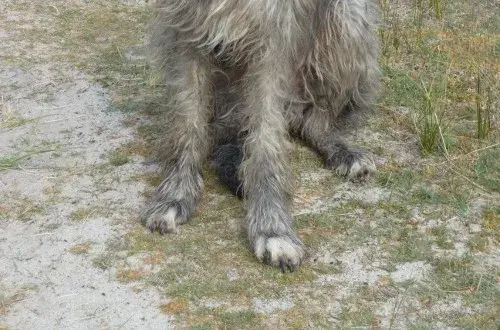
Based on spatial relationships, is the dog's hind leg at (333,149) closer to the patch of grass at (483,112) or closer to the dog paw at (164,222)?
the patch of grass at (483,112)

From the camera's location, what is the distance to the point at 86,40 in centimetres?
592

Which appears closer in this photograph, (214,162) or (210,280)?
(210,280)

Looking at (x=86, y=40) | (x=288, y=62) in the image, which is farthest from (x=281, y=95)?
(x=86, y=40)

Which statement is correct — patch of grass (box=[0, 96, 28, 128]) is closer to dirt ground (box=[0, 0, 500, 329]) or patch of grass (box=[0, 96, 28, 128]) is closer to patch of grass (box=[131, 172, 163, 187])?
dirt ground (box=[0, 0, 500, 329])

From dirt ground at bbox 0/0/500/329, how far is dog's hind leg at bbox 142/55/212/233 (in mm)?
108

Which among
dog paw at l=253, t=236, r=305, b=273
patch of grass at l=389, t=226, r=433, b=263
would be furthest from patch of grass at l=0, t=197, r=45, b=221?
patch of grass at l=389, t=226, r=433, b=263

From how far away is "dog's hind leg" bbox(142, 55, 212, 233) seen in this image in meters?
4.13

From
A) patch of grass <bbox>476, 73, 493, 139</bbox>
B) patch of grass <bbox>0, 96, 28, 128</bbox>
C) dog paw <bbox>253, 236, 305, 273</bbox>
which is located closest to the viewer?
dog paw <bbox>253, 236, 305, 273</bbox>

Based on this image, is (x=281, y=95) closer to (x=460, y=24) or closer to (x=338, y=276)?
(x=338, y=276)

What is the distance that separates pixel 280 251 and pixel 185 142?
0.81 meters

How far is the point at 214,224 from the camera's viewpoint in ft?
13.5

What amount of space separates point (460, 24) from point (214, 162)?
2.51 metres

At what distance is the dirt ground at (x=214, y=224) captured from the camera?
3508mm

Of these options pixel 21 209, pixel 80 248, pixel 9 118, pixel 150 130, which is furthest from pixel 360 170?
pixel 9 118
